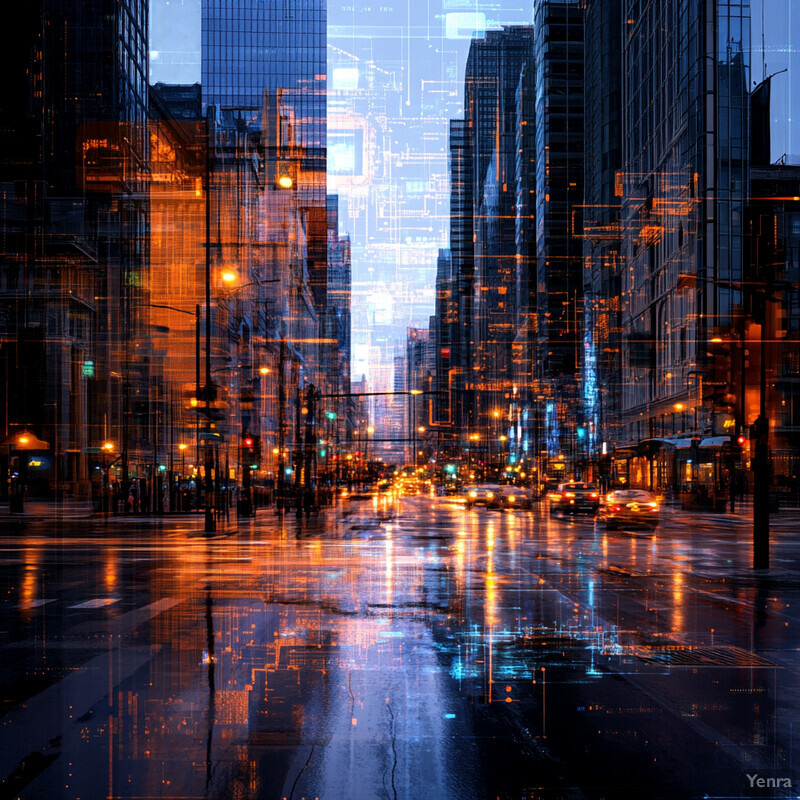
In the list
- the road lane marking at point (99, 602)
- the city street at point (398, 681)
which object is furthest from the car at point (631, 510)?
the road lane marking at point (99, 602)

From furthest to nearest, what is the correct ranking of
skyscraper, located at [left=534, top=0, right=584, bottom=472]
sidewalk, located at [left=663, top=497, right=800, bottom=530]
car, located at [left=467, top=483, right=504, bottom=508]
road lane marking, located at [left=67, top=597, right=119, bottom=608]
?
skyscraper, located at [left=534, top=0, right=584, bottom=472] → car, located at [left=467, top=483, right=504, bottom=508] → sidewalk, located at [left=663, top=497, right=800, bottom=530] → road lane marking, located at [left=67, top=597, right=119, bottom=608]

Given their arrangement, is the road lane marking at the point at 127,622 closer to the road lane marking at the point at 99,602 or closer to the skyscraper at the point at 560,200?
the road lane marking at the point at 99,602

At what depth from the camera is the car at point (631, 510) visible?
3394 centimetres

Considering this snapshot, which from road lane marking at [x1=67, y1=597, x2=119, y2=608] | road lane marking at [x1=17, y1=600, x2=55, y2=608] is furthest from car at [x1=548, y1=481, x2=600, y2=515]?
road lane marking at [x1=17, y1=600, x2=55, y2=608]

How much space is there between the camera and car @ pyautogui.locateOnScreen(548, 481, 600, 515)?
1822 inches

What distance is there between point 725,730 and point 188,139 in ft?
270

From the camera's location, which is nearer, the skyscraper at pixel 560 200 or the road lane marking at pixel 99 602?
the road lane marking at pixel 99 602

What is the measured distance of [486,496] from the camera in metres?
58.2

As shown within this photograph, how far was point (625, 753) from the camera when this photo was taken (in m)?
6.75

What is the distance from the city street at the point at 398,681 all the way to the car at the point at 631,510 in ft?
47.9

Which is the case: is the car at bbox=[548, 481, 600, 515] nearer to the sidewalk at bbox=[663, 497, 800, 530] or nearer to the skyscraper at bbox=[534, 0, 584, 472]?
the sidewalk at bbox=[663, 497, 800, 530]

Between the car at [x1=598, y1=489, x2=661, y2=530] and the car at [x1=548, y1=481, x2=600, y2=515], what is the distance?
36.0 ft

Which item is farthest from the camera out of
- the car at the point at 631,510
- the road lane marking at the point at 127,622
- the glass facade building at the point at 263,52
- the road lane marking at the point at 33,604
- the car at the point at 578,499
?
the glass facade building at the point at 263,52

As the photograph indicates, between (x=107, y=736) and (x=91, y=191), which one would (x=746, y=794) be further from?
(x=91, y=191)
